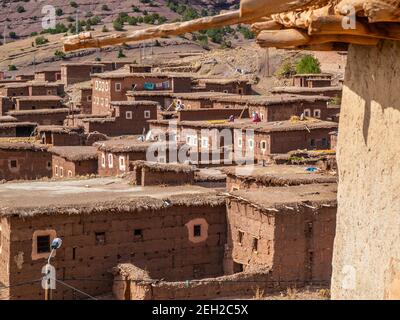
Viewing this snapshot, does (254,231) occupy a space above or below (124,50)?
below

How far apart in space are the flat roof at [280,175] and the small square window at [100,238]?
463 cm

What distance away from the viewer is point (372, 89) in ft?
16.1

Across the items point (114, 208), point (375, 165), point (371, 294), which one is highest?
point (375, 165)

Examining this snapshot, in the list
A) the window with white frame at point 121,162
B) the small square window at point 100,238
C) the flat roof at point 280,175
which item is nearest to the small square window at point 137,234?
the small square window at point 100,238

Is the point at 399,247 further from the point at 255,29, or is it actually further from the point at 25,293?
the point at 25,293

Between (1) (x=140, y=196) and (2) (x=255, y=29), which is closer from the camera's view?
(2) (x=255, y=29)

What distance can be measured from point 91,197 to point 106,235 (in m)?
1.65

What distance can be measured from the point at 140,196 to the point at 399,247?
1542 centimetres

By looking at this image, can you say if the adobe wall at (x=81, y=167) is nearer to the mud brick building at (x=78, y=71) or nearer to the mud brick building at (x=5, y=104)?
the mud brick building at (x=5, y=104)

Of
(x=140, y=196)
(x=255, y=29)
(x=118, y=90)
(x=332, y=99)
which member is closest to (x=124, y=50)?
(x=118, y=90)

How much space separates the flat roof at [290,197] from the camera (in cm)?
1773

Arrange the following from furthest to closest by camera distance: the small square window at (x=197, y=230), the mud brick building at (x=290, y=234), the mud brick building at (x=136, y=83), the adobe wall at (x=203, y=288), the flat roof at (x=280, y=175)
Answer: the mud brick building at (x=136, y=83) < the flat roof at (x=280, y=175) < the small square window at (x=197, y=230) < the mud brick building at (x=290, y=234) < the adobe wall at (x=203, y=288)
